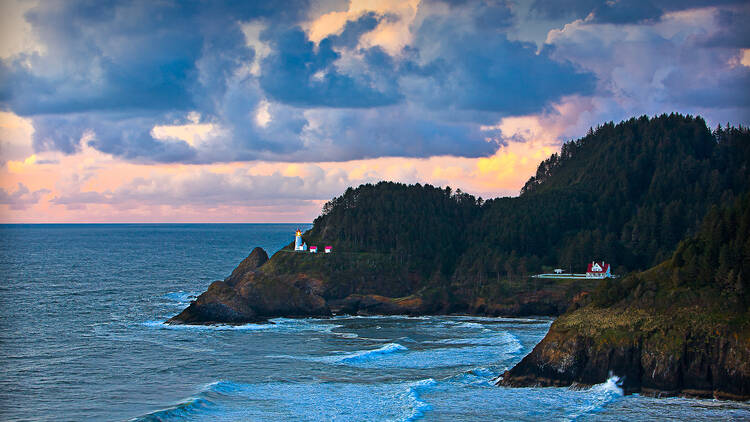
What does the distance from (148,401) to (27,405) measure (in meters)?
8.03

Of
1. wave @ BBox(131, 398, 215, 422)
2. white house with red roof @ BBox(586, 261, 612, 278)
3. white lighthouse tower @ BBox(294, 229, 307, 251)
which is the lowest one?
wave @ BBox(131, 398, 215, 422)

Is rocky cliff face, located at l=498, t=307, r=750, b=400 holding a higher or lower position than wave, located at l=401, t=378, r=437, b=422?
higher

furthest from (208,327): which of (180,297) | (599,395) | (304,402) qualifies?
(599,395)

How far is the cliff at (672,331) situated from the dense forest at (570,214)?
46.0 m

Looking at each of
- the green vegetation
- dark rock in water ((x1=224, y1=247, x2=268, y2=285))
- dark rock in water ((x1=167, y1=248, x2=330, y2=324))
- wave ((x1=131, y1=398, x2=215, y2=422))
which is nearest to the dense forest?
dark rock in water ((x1=224, y1=247, x2=268, y2=285))

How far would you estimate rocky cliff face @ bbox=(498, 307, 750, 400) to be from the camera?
47781mm

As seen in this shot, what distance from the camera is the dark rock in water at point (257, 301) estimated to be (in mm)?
89625

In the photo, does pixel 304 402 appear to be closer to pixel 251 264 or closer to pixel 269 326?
pixel 269 326

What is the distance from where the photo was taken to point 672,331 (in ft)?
167

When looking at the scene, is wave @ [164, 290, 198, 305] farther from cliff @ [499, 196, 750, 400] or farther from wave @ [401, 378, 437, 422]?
cliff @ [499, 196, 750, 400]

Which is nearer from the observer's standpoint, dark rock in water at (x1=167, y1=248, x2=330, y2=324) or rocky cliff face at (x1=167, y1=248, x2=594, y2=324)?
dark rock in water at (x1=167, y1=248, x2=330, y2=324)

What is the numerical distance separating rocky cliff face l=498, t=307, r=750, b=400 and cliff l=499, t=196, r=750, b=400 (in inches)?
2.5

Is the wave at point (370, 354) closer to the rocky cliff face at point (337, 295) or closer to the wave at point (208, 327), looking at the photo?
the wave at point (208, 327)

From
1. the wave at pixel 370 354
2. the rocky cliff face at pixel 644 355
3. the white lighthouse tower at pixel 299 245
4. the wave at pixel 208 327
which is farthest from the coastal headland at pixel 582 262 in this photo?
the wave at pixel 370 354
